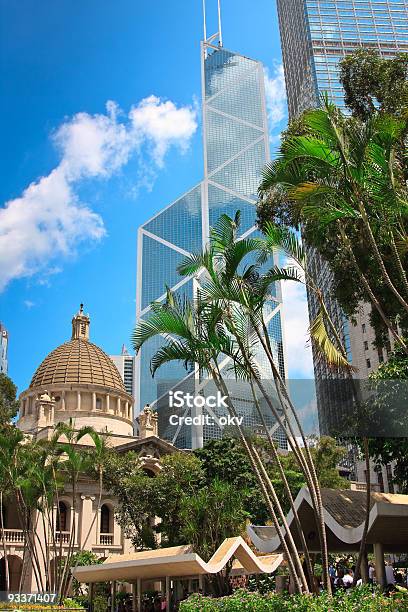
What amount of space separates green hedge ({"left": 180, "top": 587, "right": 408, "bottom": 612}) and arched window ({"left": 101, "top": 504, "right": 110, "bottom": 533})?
39154 mm

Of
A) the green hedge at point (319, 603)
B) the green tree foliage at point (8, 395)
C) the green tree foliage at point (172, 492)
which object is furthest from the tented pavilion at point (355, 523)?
the green tree foliage at point (8, 395)

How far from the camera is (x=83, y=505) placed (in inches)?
1908

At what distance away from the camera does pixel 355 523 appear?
17578 mm

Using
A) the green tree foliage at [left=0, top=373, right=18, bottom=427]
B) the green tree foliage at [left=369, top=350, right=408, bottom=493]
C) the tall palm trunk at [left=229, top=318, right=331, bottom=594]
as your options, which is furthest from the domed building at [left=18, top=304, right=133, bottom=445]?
the tall palm trunk at [left=229, top=318, right=331, bottom=594]

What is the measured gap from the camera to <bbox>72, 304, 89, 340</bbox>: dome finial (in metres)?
A: 70.4

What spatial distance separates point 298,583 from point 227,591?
10.3 metres

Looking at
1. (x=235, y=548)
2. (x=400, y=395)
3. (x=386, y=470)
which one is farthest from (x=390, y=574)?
(x=386, y=470)

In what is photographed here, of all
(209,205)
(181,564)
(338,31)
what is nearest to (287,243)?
(181,564)

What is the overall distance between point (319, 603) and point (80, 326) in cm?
6224

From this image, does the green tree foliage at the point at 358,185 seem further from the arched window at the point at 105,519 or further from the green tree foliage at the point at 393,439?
the arched window at the point at 105,519

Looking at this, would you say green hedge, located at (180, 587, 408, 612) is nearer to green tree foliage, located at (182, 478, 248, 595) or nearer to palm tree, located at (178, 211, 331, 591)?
palm tree, located at (178, 211, 331, 591)

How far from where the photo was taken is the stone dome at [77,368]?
62.1m

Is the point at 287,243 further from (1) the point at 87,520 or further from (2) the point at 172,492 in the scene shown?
(1) the point at 87,520

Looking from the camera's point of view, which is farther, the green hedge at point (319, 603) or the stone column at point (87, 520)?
the stone column at point (87, 520)
